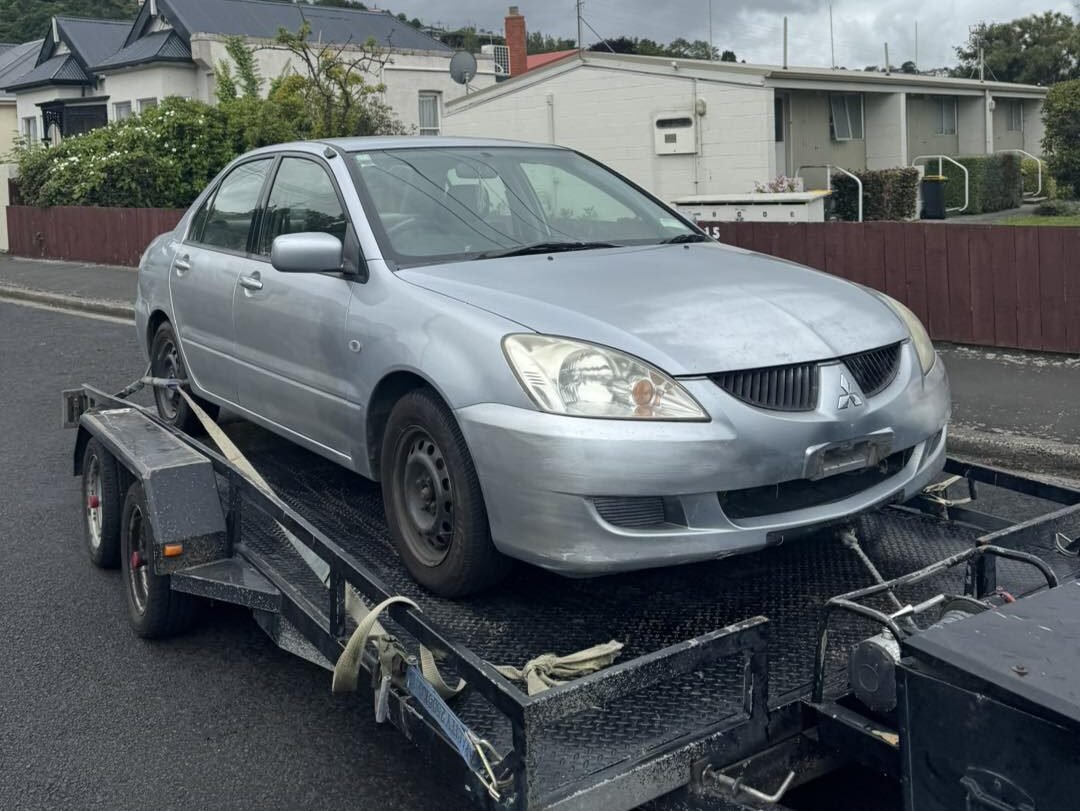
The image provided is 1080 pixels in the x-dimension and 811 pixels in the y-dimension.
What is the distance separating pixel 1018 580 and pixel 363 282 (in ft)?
7.91

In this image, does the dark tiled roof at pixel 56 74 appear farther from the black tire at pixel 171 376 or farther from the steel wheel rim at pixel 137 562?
the steel wheel rim at pixel 137 562

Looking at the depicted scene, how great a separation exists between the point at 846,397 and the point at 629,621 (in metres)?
0.93

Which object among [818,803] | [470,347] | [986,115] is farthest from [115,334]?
[986,115]

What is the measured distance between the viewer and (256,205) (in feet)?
18.5

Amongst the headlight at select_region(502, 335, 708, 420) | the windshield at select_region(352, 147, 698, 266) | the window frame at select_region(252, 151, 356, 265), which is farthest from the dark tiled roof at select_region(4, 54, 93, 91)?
the headlight at select_region(502, 335, 708, 420)

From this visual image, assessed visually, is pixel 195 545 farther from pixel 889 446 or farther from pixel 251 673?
pixel 889 446

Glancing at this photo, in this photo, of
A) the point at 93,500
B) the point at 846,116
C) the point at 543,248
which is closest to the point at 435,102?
the point at 846,116

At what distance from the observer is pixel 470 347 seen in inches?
150

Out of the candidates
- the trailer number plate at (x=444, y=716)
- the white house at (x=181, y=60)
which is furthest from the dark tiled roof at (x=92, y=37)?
the trailer number plate at (x=444, y=716)

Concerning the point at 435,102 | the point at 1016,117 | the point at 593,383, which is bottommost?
the point at 593,383

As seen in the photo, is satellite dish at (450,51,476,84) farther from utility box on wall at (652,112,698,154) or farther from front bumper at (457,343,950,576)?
front bumper at (457,343,950,576)

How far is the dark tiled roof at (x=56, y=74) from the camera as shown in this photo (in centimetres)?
3947

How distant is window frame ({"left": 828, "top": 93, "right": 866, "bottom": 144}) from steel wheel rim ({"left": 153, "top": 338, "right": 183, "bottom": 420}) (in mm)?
22022

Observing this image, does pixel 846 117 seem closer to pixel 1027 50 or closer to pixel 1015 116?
pixel 1015 116
